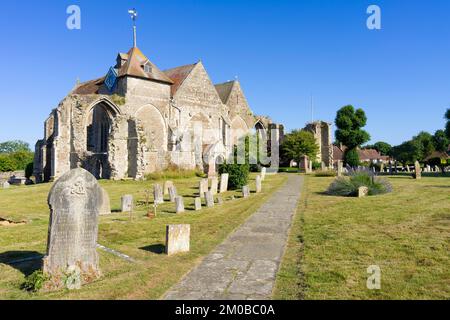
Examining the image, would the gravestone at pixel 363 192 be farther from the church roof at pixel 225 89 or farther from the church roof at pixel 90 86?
the church roof at pixel 90 86

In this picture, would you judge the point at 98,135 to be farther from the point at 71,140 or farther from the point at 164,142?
the point at 164,142

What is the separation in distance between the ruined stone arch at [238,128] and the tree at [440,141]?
164 ft

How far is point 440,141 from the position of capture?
245 ft

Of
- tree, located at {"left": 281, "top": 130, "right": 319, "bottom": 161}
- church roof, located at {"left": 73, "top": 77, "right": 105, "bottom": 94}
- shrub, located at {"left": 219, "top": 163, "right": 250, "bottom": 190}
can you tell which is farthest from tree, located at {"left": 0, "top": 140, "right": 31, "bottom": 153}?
shrub, located at {"left": 219, "top": 163, "right": 250, "bottom": 190}

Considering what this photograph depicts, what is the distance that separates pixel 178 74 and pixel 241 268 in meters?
36.5

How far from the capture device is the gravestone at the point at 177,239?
24.8ft

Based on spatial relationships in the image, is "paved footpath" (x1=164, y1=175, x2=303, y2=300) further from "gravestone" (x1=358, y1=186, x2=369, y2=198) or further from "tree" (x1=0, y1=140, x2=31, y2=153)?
"tree" (x1=0, y1=140, x2=31, y2=153)

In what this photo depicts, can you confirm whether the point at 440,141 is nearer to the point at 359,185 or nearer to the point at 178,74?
the point at 178,74

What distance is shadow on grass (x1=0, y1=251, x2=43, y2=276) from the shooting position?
265 inches

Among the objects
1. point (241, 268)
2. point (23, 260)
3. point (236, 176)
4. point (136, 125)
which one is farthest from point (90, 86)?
point (241, 268)

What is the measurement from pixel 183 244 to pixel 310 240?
3.01 metres

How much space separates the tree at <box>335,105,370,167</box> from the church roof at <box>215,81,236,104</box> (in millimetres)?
21578

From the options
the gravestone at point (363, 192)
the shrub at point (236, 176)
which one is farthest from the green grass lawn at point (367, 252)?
the shrub at point (236, 176)
